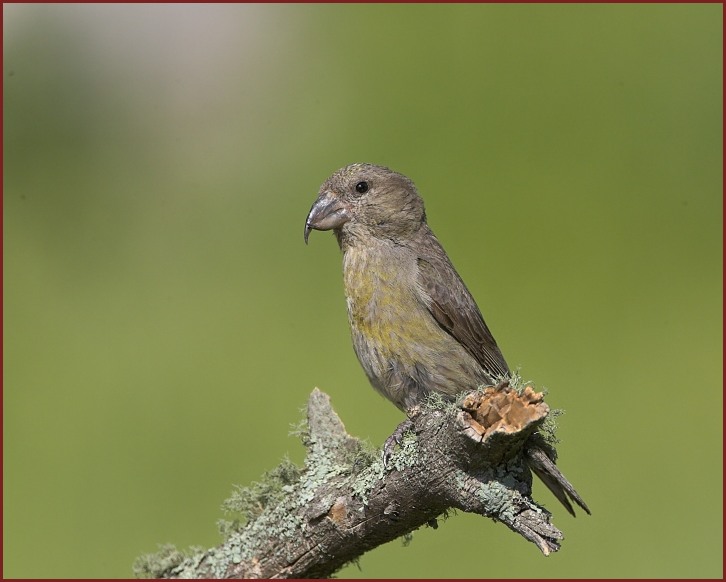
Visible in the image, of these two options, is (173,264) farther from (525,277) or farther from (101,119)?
(525,277)

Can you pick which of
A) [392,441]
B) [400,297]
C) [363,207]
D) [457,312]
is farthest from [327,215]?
[392,441]

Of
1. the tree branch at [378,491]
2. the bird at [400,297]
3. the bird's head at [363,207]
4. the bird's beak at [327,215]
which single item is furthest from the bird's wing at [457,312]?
the tree branch at [378,491]

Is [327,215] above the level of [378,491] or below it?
above

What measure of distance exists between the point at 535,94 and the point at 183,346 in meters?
2.51

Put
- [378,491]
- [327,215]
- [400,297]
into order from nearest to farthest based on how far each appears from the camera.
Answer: [378,491] < [400,297] < [327,215]

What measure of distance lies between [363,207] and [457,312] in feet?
2.01

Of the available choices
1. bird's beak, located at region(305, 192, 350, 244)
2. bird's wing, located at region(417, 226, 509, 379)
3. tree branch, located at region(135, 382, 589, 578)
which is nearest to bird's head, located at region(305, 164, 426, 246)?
bird's beak, located at region(305, 192, 350, 244)

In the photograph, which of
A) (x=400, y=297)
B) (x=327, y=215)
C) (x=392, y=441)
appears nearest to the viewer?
(x=392, y=441)

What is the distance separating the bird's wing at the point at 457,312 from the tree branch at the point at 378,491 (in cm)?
59

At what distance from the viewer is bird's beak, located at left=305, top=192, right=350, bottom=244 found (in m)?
4.09

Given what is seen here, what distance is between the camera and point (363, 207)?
13.5ft

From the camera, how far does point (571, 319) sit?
18.0 feet

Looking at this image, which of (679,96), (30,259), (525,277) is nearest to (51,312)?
(30,259)

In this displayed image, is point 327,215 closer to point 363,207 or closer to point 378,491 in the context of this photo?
point 363,207
